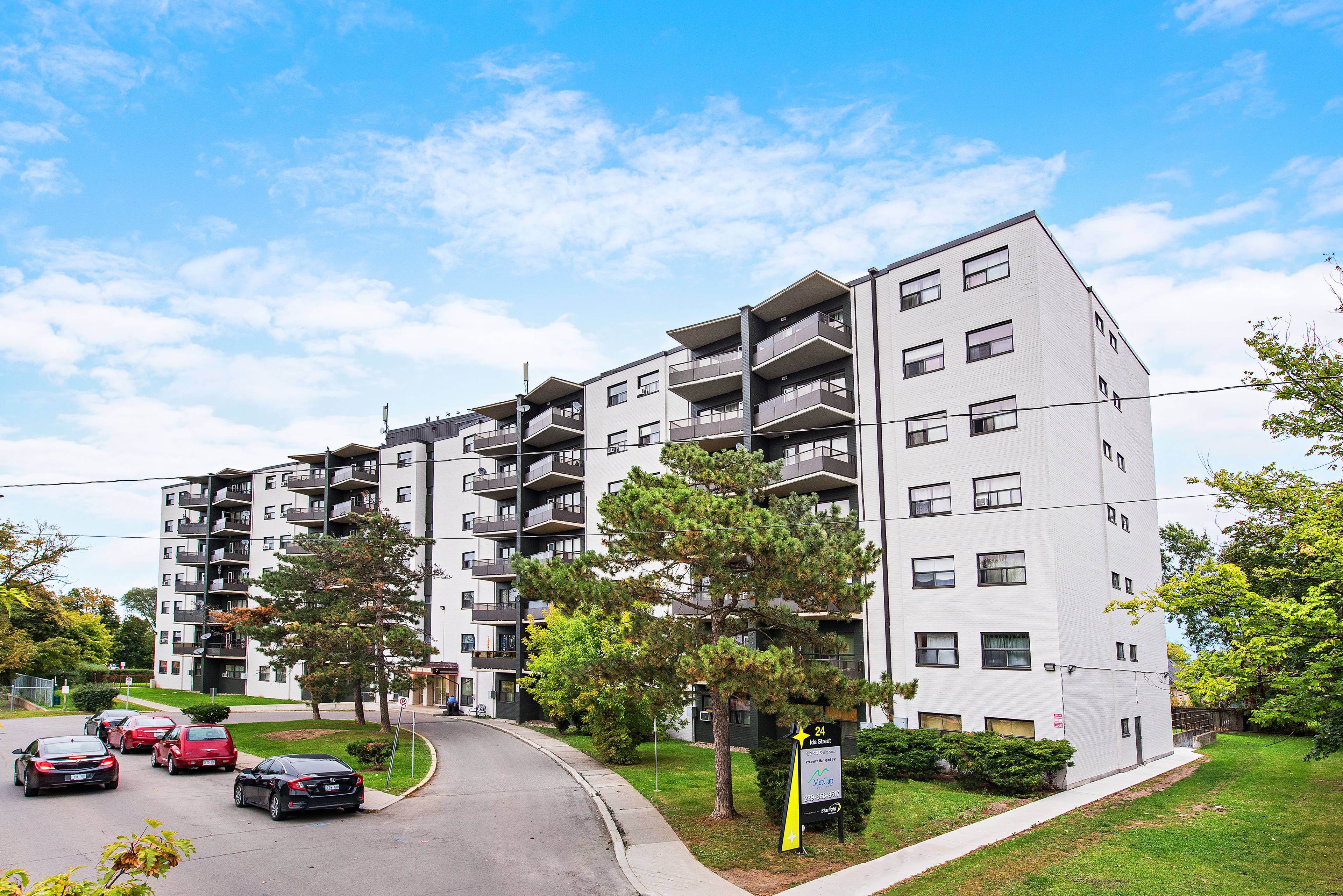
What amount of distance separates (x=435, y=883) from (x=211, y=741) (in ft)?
51.6

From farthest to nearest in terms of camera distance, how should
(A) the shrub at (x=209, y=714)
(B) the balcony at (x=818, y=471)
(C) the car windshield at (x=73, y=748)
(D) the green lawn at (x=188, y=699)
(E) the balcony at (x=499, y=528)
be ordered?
(D) the green lawn at (x=188, y=699) → (E) the balcony at (x=499, y=528) → (A) the shrub at (x=209, y=714) → (B) the balcony at (x=818, y=471) → (C) the car windshield at (x=73, y=748)

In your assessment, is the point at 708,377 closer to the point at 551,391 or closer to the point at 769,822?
the point at 551,391

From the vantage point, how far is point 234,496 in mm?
66188

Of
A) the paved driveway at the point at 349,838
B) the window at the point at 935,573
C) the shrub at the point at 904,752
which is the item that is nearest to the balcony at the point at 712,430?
the window at the point at 935,573

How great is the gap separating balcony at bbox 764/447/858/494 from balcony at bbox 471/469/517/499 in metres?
18.5

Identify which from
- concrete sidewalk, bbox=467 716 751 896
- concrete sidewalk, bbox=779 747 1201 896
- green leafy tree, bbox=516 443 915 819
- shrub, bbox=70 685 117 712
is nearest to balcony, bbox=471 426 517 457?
concrete sidewalk, bbox=467 716 751 896

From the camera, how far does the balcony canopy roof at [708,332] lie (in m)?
35.6

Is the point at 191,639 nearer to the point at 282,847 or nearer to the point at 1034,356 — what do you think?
the point at 282,847

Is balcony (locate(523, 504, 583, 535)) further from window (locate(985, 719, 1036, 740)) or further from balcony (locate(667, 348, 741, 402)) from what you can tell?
window (locate(985, 719, 1036, 740))

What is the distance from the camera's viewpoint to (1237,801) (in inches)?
934

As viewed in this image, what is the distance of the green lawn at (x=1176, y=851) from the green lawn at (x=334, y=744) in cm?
1552

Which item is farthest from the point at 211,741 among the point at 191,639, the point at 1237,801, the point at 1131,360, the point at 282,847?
the point at 191,639

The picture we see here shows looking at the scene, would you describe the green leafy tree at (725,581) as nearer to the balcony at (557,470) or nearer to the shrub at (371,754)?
the shrub at (371,754)

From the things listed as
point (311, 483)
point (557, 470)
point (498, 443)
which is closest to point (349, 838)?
point (557, 470)
